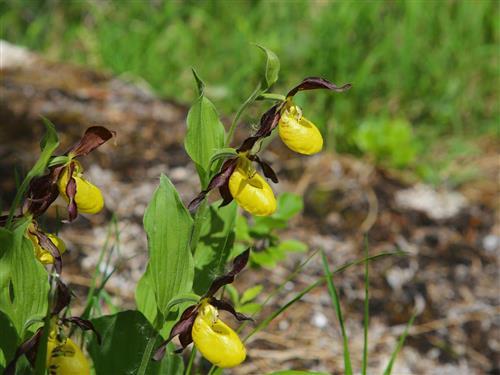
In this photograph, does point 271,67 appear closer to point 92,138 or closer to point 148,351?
point 92,138

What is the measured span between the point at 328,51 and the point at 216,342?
2.21 m

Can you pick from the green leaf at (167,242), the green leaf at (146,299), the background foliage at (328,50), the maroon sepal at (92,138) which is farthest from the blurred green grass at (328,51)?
the maroon sepal at (92,138)

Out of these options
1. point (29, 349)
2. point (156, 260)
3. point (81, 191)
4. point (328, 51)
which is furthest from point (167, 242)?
point (328, 51)

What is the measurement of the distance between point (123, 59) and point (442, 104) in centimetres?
135

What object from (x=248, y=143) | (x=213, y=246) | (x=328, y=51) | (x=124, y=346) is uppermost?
(x=248, y=143)

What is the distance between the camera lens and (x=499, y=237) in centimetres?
250

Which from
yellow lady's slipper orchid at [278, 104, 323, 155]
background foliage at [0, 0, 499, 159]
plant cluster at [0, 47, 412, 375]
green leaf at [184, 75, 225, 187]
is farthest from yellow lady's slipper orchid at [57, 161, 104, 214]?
background foliage at [0, 0, 499, 159]

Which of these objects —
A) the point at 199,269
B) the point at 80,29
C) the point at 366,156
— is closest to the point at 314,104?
the point at 366,156

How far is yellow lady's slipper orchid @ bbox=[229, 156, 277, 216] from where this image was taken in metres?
1.15

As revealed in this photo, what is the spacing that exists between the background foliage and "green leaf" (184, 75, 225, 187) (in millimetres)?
1681

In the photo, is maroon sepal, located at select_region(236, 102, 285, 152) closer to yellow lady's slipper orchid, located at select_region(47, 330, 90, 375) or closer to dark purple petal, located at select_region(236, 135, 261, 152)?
dark purple petal, located at select_region(236, 135, 261, 152)

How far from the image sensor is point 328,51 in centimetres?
309

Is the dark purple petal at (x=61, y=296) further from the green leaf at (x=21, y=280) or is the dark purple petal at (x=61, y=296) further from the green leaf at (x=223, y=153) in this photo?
the green leaf at (x=223, y=153)

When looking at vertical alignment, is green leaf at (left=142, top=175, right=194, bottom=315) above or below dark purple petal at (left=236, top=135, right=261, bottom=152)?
below
